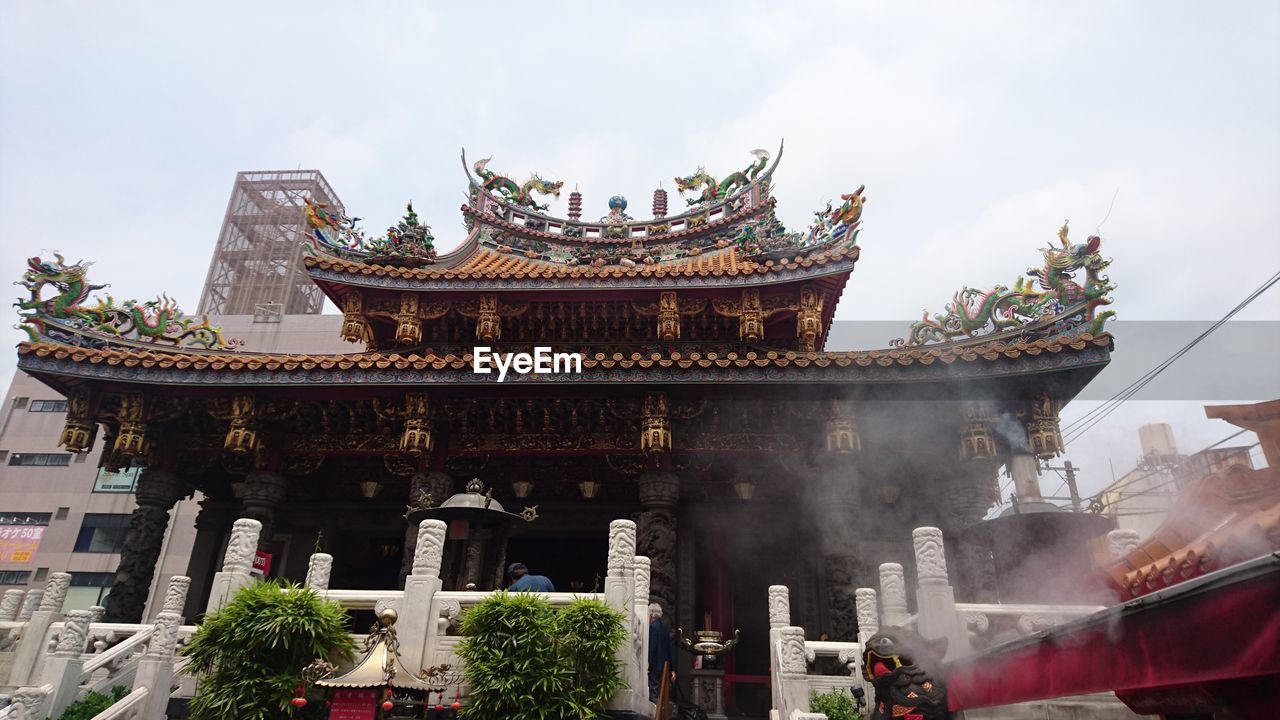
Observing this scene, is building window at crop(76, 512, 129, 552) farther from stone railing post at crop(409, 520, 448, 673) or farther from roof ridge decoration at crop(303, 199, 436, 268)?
stone railing post at crop(409, 520, 448, 673)

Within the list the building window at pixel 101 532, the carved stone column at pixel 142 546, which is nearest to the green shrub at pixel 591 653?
the carved stone column at pixel 142 546

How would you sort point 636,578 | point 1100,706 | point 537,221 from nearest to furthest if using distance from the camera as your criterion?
point 1100,706
point 636,578
point 537,221

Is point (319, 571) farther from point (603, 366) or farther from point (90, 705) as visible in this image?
point (603, 366)

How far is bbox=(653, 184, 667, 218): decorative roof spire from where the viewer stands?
1934cm

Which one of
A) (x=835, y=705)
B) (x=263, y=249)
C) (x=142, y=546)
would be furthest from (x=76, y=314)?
(x=263, y=249)

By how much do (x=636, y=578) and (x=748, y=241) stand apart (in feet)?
27.4

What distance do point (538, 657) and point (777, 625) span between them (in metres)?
3.13

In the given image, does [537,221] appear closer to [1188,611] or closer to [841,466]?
[841,466]

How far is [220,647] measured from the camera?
7203 millimetres

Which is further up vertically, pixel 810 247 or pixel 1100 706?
pixel 810 247

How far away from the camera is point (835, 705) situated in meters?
7.52

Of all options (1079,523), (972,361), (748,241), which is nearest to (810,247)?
(748,241)

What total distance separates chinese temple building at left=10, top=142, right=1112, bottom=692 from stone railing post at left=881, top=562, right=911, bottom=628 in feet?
9.33

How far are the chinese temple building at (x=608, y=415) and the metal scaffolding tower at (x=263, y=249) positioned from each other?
27547mm
